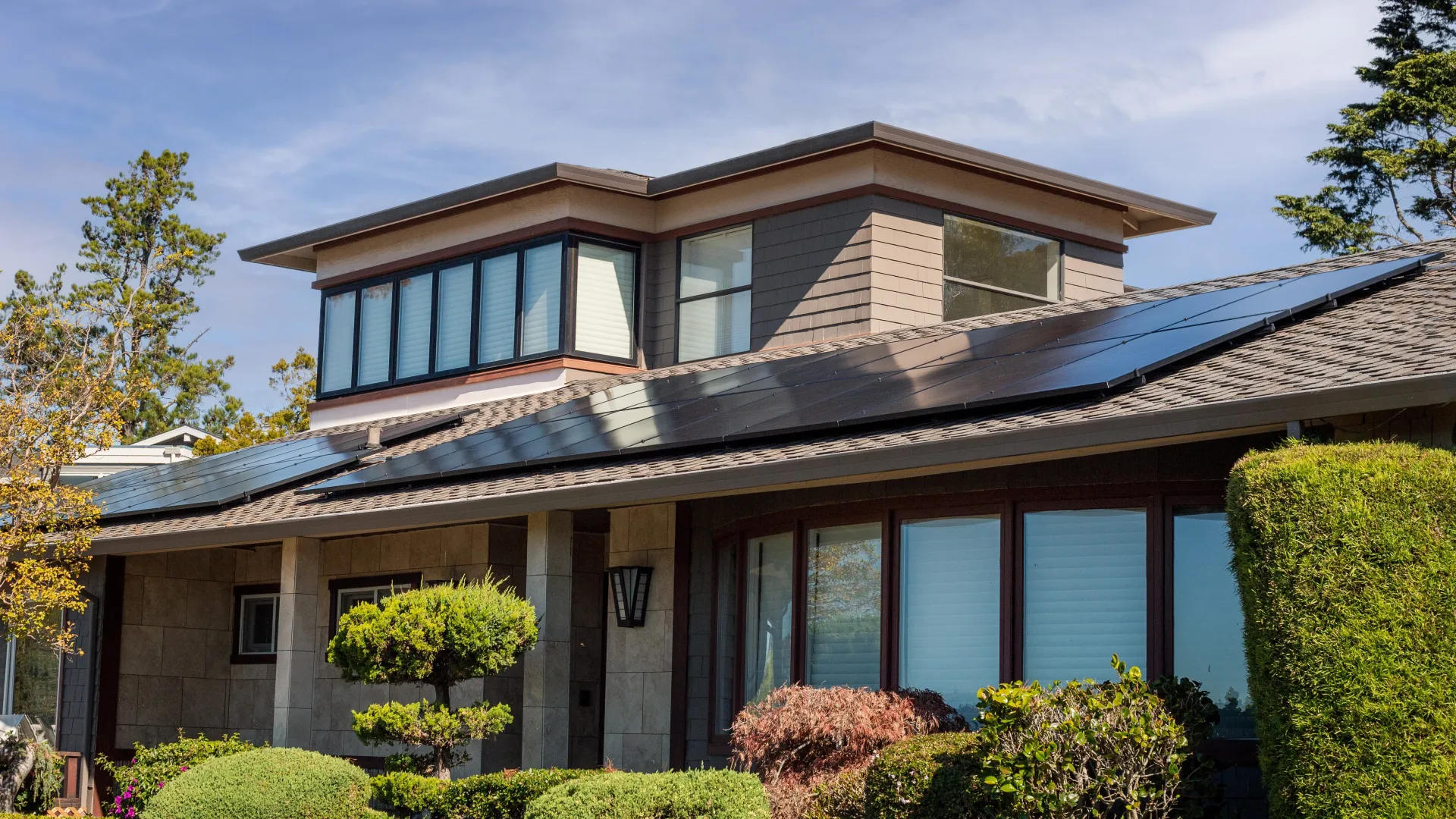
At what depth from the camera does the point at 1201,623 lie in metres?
10.2

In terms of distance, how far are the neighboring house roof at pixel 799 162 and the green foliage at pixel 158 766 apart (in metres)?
7.75

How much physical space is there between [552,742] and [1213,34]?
16188 millimetres

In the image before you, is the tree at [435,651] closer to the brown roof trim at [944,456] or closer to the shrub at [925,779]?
the brown roof trim at [944,456]

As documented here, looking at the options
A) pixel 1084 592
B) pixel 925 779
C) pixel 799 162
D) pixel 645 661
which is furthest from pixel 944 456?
pixel 799 162

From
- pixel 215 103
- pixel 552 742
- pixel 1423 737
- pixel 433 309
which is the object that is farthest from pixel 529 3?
pixel 1423 737

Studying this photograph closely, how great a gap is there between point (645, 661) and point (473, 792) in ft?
8.70

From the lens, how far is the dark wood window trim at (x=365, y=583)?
17141mm

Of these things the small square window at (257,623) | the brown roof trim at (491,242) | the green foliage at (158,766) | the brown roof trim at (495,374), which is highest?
the brown roof trim at (491,242)

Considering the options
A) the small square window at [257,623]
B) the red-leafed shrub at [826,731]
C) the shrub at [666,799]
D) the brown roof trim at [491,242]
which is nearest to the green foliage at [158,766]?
the small square window at [257,623]

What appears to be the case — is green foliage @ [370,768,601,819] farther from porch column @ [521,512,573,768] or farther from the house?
the house

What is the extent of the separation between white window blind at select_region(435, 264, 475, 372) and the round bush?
8.37 m

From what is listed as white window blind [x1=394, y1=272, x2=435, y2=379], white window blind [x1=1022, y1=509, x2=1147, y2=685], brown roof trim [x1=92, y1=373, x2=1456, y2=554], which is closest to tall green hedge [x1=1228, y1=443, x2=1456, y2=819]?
brown roof trim [x1=92, y1=373, x2=1456, y2=554]

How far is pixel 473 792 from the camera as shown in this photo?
12.1 meters

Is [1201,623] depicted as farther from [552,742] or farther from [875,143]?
[875,143]
